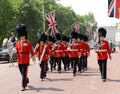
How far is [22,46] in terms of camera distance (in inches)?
525

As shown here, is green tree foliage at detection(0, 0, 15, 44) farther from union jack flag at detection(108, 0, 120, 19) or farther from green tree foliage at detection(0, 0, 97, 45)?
union jack flag at detection(108, 0, 120, 19)

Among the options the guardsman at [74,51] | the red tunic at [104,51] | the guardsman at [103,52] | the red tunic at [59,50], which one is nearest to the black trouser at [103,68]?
the guardsman at [103,52]

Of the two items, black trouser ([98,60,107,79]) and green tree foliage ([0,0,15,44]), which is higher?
green tree foliage ([0,0,15,44])

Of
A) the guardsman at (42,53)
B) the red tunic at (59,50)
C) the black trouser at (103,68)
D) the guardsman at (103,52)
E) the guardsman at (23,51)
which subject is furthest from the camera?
the red tunic at (59,50)

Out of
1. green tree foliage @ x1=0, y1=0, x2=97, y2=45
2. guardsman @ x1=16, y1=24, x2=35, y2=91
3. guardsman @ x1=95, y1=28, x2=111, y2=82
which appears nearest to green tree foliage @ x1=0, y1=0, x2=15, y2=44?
green tree foliage @ x1=0, y1=0, x2=97, y2=45

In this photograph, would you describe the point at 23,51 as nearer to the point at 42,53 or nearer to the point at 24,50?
the point at 24,50

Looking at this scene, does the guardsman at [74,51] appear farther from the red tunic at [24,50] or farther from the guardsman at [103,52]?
the red tunic at [24,50]

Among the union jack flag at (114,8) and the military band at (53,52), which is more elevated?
the union jack flag at (114,8)

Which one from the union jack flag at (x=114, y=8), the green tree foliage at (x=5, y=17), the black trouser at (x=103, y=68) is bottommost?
the black trouser at (x=103, y=68)

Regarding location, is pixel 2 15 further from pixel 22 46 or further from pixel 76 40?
pixel 22 46

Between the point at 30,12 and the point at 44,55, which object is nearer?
the point at 44,55

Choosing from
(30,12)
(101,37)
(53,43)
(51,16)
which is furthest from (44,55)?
(30,12)

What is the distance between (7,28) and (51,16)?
1711 cm

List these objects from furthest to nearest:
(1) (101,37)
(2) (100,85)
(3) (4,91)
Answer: (1) (101,37), (2) (100,85), (3) (4,91)
